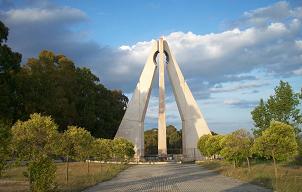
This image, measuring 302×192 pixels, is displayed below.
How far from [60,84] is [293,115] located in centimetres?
2611

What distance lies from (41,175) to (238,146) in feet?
50.0

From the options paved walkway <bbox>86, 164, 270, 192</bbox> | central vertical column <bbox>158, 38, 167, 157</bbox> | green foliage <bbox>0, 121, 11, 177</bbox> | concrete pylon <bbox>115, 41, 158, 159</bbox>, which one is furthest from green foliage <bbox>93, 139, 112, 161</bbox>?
concrete pylon <bbox>115, 41, 158, 159</bbox>

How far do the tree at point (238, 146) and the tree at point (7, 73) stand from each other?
15504 mm

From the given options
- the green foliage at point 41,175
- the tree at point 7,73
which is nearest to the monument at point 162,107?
the tree at point 7,73

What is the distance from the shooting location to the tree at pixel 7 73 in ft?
108

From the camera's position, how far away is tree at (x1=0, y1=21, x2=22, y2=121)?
3281cm

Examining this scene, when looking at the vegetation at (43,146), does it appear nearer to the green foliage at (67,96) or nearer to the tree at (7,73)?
the tree at (7,73)

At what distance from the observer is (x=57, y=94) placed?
152ft

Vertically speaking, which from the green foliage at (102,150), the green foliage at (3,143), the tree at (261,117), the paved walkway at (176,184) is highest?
the tree at (261,117)

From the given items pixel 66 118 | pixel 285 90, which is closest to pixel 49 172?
pixel 285 90

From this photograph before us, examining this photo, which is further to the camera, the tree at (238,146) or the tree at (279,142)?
the tree at (238,146)

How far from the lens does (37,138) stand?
A: 56.4ft

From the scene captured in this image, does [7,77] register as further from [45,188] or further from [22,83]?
[45,188]

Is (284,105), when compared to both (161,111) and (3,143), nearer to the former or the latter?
(161,111)
